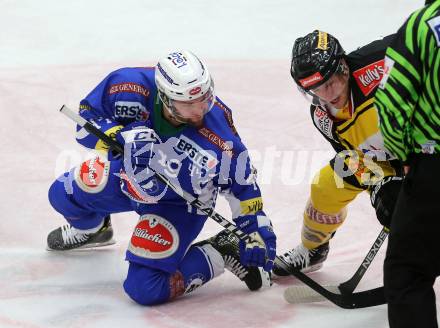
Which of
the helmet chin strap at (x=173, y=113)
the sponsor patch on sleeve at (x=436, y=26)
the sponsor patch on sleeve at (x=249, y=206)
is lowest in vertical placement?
the sponsor patch on sleeve at (x=249, y=206)

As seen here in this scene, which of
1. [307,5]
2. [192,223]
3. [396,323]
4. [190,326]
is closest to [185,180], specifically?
[192,223]

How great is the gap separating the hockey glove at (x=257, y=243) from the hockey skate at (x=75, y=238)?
2.63 ft

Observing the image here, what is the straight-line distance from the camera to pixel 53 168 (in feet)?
15.3

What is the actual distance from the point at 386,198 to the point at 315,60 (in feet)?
1.74

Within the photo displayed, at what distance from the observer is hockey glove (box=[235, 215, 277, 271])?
3.38 metres

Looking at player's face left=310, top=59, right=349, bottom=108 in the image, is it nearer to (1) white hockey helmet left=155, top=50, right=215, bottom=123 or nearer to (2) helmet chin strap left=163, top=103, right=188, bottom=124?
(1) white hockey helmet left=155, top=50, right=215, bottom=123

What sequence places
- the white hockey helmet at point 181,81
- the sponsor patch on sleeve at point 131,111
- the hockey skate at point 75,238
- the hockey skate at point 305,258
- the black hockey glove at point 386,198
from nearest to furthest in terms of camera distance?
the black hockey glove at point 386,198 → the white hockey helmet at point 181,81 → the sponsor patch on sleeve at point 131,111 → the hockey skate at point 305,258 → the hockey skate at point 75,238

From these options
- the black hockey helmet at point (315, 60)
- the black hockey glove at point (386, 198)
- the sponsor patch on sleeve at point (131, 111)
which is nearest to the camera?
the black hockey glove at point (386, 198)

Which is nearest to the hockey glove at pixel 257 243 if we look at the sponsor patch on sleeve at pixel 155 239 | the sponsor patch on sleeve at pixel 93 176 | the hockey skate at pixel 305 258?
the sponsor patch on sleeve at pixel 155 239

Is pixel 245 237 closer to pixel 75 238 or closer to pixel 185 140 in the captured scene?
pixel 185 140

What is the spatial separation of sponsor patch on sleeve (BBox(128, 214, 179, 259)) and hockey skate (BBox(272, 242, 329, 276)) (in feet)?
1.64

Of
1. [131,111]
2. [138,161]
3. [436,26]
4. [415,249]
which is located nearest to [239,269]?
[138,161]

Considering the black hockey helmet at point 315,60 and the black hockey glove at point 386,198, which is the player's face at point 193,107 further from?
the black hockey glove at point 386,198

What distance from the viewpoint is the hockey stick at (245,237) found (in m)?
3.44
